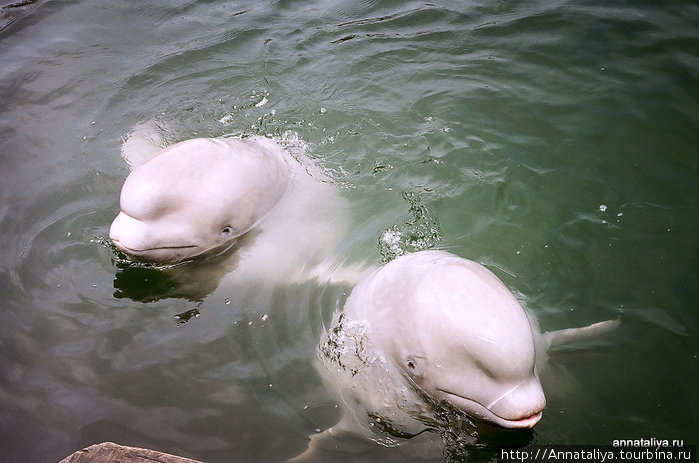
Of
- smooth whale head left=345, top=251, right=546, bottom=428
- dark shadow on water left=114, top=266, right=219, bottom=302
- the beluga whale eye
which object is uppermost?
smooth whale head left=345, top=251, right=546, bottom=428

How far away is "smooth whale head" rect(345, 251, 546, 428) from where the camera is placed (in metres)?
3.16

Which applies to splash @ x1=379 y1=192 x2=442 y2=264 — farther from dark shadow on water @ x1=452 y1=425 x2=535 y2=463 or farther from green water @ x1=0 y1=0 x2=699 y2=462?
dark shadow on water @ x1=452 y1=425 x2=535 y2=463

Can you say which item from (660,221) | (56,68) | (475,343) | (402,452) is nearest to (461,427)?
(402,452)

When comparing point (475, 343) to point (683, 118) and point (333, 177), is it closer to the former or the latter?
point (333, 177)

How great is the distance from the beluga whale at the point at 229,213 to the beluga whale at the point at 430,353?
38.8 inches

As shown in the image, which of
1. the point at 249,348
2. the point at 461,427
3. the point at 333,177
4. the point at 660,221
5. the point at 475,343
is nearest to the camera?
the point at 475,343

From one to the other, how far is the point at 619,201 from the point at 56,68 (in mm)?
7331

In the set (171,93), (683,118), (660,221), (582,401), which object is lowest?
(582,401)

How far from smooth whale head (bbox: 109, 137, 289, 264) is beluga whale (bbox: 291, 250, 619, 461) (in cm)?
128

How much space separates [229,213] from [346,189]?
1.41 meters

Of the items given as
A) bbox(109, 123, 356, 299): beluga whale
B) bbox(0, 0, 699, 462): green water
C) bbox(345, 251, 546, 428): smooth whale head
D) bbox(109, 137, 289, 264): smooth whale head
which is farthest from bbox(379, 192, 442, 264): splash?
bbox(345, 251, 546, 428): smooth whale head

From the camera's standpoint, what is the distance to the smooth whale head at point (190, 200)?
451 centimetres

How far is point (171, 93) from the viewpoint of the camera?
7191 mm

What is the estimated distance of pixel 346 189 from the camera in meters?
5.76
